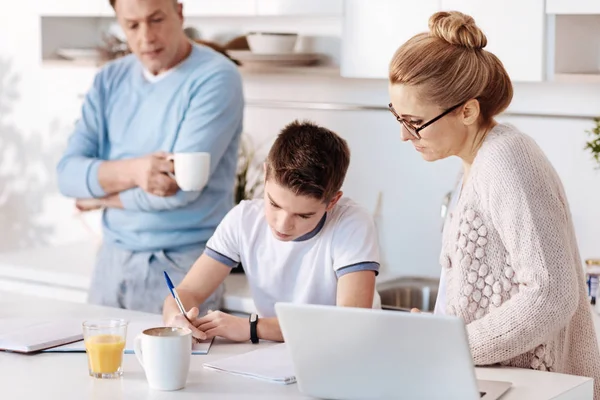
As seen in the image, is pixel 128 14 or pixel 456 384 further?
pixel 128 14

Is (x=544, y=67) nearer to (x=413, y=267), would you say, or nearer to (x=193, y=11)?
(x=413, y=267)

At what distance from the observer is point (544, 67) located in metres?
2.63

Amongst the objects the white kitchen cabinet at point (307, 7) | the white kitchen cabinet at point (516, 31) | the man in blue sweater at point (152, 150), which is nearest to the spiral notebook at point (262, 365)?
the man in blue sweater at point (152, 150)

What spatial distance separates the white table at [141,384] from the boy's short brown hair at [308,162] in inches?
15.1

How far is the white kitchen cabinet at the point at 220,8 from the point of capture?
10.2ft

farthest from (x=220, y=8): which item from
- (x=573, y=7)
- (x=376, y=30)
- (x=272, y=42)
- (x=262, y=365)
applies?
(x=262, y=365)

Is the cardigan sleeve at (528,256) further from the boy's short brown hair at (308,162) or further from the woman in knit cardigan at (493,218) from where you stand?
the boy's short brown hair at (308,162)

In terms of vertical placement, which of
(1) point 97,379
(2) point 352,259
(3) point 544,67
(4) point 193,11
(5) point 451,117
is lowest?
(1) point 97,379

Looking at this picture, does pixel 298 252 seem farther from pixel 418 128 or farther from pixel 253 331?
pixel 418 128

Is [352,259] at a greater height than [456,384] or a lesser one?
greater

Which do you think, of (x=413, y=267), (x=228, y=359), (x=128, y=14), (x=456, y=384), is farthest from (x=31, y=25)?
(x=456, y=384)

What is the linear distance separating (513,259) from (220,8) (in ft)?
5.39

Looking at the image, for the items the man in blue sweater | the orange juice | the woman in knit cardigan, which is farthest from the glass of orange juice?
the man in blue sweater

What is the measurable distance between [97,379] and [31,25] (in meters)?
2.50
